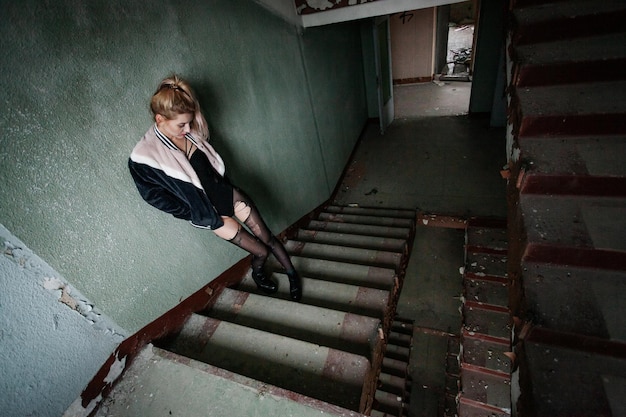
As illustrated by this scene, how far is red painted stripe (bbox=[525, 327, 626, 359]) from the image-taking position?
3.85 feet

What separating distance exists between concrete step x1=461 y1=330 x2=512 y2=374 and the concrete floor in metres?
1.37

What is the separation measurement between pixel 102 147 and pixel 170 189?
0.39 m

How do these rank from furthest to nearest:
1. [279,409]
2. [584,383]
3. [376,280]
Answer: [376,280]
[279,409]
[584,383]

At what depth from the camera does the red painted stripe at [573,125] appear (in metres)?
1.61

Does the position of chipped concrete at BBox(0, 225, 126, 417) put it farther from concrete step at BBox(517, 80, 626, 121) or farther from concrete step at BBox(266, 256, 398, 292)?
concrete step at BBox(517, 80, 626, 121)

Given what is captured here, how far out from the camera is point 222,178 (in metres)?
1.81

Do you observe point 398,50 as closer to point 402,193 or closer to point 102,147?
point 402,193

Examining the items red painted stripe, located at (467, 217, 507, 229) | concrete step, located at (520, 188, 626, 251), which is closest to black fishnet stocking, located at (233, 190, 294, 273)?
concrete step, located at (520, 188, 626, 251)

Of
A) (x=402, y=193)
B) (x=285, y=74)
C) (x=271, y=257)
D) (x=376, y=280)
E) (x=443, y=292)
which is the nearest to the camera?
(x=376, y=280)

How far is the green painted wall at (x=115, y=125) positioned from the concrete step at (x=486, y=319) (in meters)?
1.98

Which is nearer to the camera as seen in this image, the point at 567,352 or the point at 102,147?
the point at 567,352

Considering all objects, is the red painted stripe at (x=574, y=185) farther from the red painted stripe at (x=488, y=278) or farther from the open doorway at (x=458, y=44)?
the open doorway at (x=458, y=44)

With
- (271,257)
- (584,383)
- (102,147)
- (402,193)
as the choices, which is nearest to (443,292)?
(402,193)

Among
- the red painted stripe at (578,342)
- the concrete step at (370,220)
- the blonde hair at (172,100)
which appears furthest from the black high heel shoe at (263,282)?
the concrete step at (370,220)
